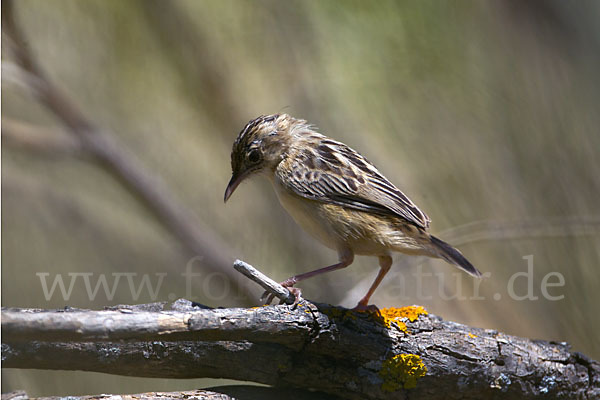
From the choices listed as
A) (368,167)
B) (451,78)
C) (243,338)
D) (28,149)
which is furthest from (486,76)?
(28,149)

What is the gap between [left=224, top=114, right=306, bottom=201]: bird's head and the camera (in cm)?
409

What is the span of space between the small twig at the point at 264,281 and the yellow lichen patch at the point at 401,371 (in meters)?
0.64

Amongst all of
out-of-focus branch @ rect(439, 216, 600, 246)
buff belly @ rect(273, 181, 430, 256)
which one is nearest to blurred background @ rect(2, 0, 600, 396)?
out-of-focus branch @ rect(439, 216, 600, 246)

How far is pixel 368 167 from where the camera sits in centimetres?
397

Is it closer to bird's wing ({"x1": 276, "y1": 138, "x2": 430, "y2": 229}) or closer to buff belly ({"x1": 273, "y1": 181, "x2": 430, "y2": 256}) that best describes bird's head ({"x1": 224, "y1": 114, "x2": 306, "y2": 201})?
bird's wing ({"x1": 276, "y1": 138, "x2": 430, "y2": 229})

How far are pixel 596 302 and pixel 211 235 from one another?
149 inches

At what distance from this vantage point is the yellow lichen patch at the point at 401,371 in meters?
3.04

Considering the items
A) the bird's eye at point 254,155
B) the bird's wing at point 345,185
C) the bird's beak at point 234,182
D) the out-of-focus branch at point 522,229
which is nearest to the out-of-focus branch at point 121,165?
the bird's beak at point 234,182

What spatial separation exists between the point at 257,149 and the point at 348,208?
2.79 ft

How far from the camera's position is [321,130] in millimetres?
6016

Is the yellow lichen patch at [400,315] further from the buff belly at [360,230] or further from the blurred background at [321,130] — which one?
the blurred background at [321,130]

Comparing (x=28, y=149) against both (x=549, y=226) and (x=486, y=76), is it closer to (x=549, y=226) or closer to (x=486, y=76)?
(x=486, y=76)

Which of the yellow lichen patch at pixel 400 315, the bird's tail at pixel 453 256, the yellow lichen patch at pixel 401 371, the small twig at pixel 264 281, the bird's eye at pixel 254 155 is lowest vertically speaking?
the yellow lichen patch at pixel 401 371

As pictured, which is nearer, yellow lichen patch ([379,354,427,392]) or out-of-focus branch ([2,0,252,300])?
yellow lichen patch ([379,354,427,392])
